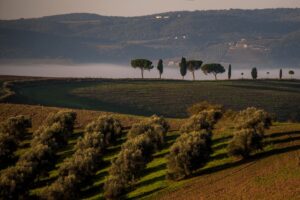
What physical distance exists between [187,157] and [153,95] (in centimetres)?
7870

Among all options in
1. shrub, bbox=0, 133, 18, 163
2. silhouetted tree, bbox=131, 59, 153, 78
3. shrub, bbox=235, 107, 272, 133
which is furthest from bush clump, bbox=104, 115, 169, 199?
silhouetted tree, bbox=131, 59, 153, 78

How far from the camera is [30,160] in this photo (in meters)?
62.6

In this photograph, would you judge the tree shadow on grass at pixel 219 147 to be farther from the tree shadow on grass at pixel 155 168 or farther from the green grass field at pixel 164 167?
the tree shadow on grass at pixel 155 168

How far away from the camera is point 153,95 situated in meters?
134

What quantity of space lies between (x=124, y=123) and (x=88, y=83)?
70.8 metres

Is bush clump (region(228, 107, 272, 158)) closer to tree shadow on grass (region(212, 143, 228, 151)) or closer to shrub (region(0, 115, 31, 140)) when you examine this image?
tree shadow on grass (region(212, 143, 228, 151))

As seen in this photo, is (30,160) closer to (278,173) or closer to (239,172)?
(239,172)

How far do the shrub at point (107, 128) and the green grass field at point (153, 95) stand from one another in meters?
38.5

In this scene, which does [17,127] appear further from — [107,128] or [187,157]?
[187,157]

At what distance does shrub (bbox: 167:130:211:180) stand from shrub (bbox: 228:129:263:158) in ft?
9.74

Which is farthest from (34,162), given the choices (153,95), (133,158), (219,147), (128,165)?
(153,95)

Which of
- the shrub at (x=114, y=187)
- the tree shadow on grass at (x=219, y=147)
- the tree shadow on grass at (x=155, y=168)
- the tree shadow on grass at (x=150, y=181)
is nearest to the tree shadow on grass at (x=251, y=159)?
the tree shadow on grass at (x=150, y=181)

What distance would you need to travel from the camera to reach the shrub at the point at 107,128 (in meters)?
71.7

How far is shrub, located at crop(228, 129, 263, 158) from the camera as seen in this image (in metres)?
58.3
